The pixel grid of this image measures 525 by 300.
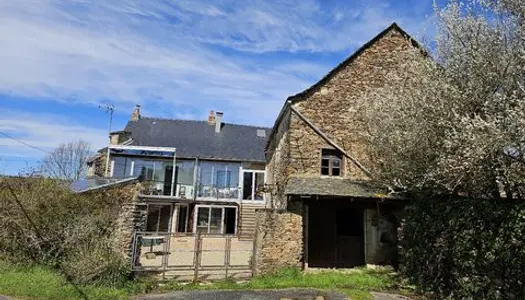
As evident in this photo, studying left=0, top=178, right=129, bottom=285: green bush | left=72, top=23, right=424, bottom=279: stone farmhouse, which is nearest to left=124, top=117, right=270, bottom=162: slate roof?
left=72, top=23, right=424, bottom=279: stone farmhouse

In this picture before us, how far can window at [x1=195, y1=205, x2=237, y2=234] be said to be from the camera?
2989cm

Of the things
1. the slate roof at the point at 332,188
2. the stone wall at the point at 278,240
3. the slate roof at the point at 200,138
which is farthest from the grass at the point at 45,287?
the slate roof at the point at 200,138

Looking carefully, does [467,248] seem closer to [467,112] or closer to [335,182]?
[467,112]

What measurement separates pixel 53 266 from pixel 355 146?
11.6m

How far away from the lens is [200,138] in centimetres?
3400

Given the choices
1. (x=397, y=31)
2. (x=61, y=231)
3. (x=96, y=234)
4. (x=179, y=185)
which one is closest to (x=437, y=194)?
(x=397, y=31)

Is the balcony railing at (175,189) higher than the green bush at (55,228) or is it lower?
higher

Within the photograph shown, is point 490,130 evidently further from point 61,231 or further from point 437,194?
point 61,231

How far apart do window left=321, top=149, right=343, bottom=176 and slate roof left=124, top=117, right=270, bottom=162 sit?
16.1m

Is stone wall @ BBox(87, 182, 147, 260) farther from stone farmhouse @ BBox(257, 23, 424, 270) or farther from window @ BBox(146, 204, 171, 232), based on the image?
window @ BBox(146, 204, 171, 232)

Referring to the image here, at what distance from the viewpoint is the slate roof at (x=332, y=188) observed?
1356 centimetres

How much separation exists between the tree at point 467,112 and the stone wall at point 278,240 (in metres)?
3.93

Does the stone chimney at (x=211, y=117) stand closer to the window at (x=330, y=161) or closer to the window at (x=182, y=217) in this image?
the window at (x=182, y=217)

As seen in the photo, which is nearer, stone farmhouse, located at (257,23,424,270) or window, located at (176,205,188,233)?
stone farmhouse, located at (257,23,424,270)
